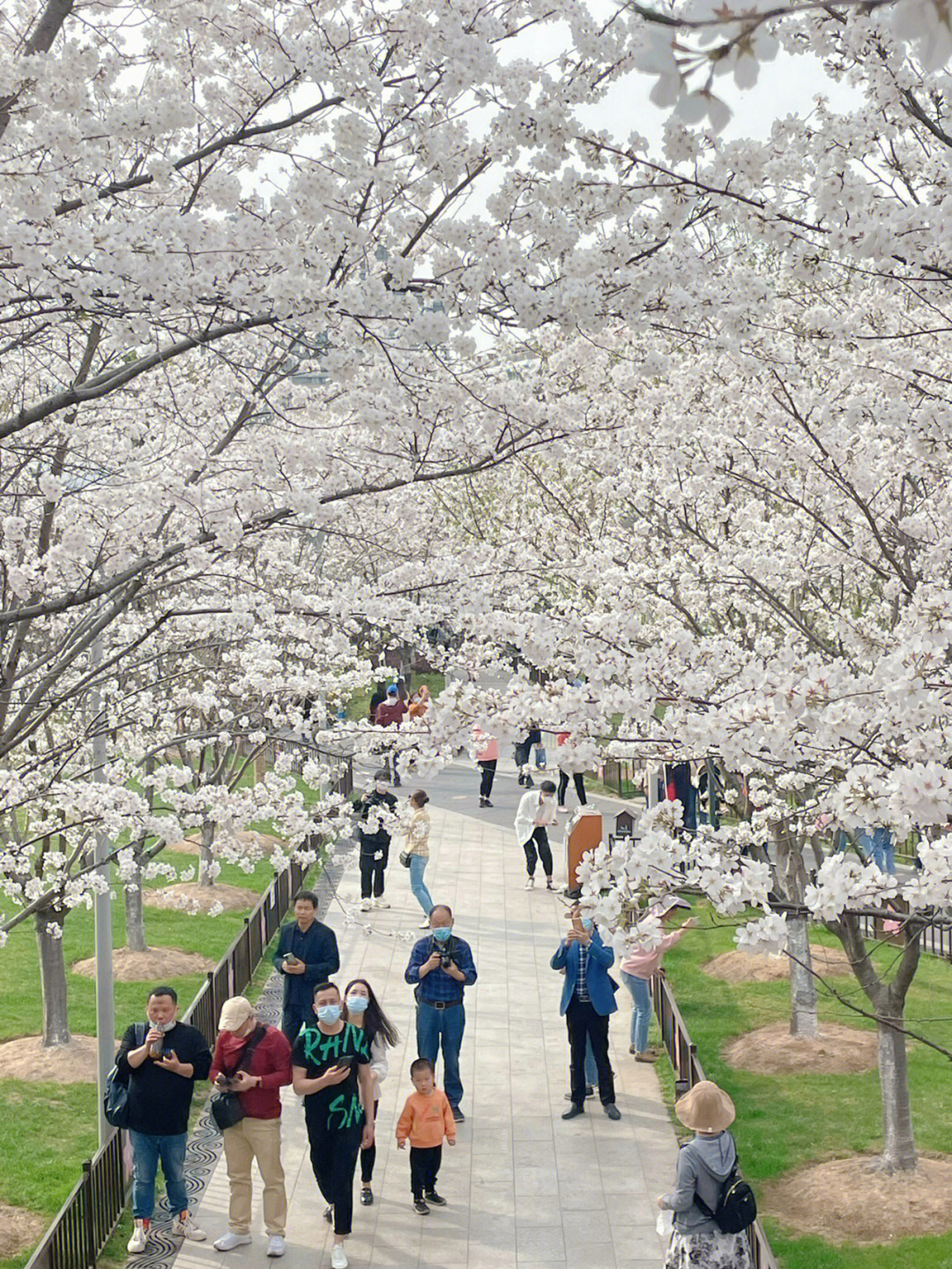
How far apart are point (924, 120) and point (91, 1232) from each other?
7.16m

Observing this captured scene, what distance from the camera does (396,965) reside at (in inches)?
568

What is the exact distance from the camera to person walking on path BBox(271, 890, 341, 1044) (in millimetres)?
10281

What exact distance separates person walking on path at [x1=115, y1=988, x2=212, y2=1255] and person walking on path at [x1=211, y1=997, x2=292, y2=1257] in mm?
194

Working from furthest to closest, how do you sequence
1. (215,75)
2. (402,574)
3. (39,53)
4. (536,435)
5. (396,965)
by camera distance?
(396,965), (402,574), (536,435), (215,75), (39,53)

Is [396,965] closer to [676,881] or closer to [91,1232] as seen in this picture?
[91,1232]

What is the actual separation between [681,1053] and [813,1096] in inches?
45.9

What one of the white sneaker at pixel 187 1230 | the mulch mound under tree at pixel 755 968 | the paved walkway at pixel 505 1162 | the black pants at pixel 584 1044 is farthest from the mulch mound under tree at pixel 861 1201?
the mulch mound under tree at pixel 755 968

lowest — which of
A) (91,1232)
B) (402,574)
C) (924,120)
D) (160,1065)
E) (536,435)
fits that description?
(91,1232)

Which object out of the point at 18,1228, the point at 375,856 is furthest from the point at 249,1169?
the point at 375,856

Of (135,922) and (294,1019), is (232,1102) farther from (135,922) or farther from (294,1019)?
(135,922)

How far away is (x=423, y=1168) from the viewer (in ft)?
28.7

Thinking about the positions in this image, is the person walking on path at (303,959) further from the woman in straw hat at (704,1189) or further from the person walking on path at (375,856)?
the person walking on path at (375,856)

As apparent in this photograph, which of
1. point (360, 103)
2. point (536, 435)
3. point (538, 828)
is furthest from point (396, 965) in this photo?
point (360, 103)

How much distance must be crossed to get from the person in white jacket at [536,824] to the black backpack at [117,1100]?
29.6 feet
